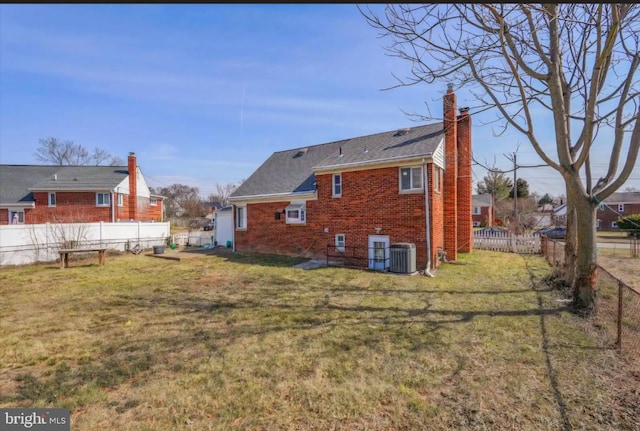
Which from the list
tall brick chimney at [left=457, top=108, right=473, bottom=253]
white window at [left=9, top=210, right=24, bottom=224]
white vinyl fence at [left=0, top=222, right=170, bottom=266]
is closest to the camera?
white vinyl fence at [left=0, top=222, right=170, bottom=266]

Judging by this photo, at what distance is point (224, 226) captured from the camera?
19.7 metres

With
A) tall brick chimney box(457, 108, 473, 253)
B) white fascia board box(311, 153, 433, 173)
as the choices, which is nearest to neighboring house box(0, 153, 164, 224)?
white fascia board box(311, 153, 433, 173)

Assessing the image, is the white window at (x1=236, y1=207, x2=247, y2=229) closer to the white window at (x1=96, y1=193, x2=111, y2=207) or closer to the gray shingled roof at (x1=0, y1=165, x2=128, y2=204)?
the gray shingled roof at (x1=0, y1=165, x2=128, y2=204)

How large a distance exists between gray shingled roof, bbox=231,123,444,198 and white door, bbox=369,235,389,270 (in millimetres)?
3019

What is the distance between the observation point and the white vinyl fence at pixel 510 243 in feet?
52.6

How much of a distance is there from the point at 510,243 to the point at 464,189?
171 inches

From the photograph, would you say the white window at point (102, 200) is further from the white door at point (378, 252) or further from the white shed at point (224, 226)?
the white door at point (378, 252)

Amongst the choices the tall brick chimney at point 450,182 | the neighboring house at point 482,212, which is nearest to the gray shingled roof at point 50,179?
the tall brick chimney at point 450,182

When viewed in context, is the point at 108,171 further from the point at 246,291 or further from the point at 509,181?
the point at 509,181

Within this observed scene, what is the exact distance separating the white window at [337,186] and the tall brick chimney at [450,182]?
4.42 m

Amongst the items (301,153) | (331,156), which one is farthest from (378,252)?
(301,153)

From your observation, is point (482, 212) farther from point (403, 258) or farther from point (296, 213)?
point (403, 258)

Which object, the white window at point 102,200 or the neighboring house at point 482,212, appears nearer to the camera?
the white window at point 102,200

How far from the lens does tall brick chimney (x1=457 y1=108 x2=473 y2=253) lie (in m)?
14.7
